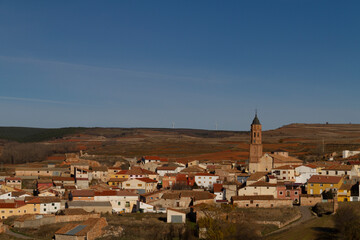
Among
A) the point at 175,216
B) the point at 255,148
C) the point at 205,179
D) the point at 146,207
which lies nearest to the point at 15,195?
the point at 146,207

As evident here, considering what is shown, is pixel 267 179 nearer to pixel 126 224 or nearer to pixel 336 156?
pixel 126 224

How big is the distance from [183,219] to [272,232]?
7893mm

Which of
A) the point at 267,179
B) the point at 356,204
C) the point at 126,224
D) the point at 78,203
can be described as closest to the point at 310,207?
the point at 356,204

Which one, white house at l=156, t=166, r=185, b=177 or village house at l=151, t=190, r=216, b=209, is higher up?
white house at l=156, t=166, r=185, b=177

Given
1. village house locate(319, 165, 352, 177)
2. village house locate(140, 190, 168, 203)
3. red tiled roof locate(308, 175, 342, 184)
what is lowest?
village house locate(140, 190, 168, 203)

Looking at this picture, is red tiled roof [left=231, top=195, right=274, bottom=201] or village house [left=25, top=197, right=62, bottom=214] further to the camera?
village house [left=25, top=197, right=62, bottom=214]

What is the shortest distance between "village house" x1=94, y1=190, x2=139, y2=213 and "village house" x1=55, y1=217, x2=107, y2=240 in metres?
9.51

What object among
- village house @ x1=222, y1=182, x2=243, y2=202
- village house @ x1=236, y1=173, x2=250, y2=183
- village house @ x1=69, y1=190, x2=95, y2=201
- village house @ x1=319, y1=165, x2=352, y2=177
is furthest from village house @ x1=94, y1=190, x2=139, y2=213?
village house @ x1=319, y1=165, x2=352, y2=177

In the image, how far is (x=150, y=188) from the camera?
59781mm

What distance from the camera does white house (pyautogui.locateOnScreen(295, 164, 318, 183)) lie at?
59.9 metres

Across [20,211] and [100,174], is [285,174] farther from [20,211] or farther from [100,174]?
[20,211]

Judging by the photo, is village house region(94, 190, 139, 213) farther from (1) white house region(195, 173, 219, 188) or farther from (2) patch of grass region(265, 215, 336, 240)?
(2) patch of grass region(265, 215, 336, 240)

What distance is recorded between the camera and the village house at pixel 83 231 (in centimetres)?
3709

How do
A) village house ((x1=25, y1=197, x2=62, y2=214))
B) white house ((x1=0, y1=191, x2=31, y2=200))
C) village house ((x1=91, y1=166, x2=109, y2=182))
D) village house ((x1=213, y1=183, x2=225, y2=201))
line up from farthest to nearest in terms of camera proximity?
village house ((x1=91, y1=166, x2=109, y2=182)), white house ((x1=0, y1=191, x2=31, y2=200)), village house ((x1=213, y1=183, x2=225, y2=201)), village house ((x1=25, y1=197, x2=62, y2=214))
